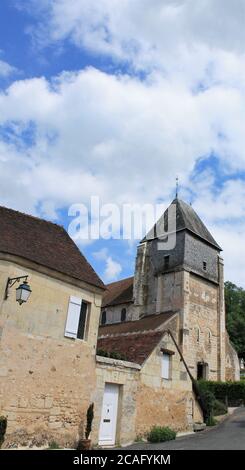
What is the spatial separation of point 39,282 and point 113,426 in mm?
5558

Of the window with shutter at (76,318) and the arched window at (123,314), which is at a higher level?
the arched window at (123,314)

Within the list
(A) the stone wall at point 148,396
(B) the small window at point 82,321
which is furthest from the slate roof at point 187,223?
(B) the small window at point 82,321

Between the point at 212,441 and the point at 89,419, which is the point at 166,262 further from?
the point at 89,419

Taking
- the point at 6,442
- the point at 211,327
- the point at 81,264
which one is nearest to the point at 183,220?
the point at 211,327

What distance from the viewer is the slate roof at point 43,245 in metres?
12.5

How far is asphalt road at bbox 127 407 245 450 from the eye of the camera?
1227cm

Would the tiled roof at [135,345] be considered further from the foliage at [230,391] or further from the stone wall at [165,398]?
the foliage at [230,391]

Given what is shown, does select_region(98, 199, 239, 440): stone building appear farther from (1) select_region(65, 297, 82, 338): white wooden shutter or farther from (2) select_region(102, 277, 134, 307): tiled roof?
(1) select_region(65, 297, 82, 338): white wooden shutter

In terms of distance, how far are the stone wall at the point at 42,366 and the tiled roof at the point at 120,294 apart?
22001mm

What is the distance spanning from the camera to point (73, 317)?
1309cm

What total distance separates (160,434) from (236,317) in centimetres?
2949

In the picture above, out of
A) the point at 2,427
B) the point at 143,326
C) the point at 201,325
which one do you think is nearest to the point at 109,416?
the point at 2,427

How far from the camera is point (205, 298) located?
32.9 m

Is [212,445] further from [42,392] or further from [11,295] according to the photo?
[11,295]
